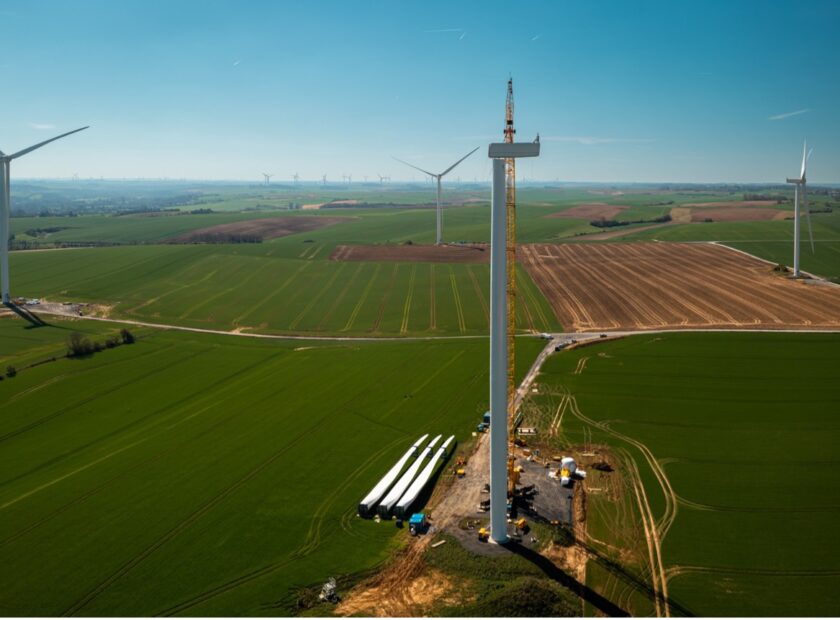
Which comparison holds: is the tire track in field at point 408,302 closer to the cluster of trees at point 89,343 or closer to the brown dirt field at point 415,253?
the brown dirt field at point 415,253

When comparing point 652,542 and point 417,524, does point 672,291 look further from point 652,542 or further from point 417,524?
point 417,524

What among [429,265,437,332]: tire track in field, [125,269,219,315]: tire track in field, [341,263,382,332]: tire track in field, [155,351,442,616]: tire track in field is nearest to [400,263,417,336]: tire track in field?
[429,265,437,332]: tire track in field

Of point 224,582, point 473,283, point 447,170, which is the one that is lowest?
point 224,582

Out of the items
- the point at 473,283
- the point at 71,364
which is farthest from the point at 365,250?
the point at 71,364

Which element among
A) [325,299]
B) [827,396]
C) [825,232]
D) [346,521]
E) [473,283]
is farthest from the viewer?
[825,232]

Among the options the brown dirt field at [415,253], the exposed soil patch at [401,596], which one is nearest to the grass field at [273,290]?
the brown dirt field at [415,253]

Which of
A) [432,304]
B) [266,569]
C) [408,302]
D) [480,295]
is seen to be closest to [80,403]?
[266,569]

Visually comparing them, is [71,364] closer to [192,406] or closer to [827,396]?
[192,406]

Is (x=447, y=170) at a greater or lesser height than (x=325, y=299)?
greater
